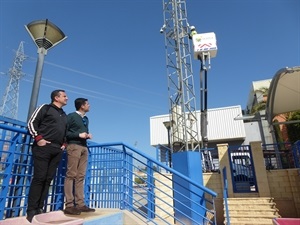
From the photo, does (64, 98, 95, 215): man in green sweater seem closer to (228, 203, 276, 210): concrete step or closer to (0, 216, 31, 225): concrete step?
(0, 216, 31, 225): concrete step

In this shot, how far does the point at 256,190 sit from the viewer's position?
8.83 m

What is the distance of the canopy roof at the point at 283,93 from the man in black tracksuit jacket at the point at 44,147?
21.3ft

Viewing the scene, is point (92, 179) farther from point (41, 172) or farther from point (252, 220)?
point (252, 220)

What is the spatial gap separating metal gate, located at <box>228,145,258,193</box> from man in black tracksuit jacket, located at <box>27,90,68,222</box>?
28.4 ft

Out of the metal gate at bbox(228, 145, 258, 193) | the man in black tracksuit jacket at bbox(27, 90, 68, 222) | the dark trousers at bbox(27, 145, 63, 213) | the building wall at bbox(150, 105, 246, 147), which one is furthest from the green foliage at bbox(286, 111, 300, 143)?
the dark trousers at bbox(27, 145, 63, 213)

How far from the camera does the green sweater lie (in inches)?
119

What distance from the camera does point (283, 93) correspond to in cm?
824

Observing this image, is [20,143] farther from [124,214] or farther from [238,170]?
[238,170]

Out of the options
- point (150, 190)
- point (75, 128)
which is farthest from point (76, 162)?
point (150, 190)

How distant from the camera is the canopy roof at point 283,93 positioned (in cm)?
716

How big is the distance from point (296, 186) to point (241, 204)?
2.55 meters

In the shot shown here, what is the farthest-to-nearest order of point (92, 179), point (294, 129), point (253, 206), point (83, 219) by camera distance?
point (294, 129)
point (253, 206)
point (92, 179)
point (83, 219)

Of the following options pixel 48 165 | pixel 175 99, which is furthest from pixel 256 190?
pixel 48 165

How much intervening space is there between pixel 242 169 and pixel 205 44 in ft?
20.7
